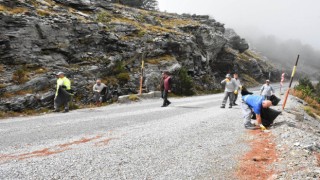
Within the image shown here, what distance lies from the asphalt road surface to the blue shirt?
2.58 feet

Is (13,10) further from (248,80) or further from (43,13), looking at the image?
(248,80)

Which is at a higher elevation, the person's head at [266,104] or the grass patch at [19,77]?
the person's head at [266,104]

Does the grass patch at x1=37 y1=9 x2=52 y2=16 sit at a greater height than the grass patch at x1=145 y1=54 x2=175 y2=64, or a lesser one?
greater

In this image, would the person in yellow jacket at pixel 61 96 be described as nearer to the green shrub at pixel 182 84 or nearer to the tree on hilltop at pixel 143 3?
the green shrub at pixel 182 84

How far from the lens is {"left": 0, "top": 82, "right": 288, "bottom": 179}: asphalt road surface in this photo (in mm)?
5418

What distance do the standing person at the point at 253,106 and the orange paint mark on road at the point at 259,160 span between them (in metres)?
1.18

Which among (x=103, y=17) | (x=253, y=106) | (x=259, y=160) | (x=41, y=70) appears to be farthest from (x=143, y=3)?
(x=259, y=160)

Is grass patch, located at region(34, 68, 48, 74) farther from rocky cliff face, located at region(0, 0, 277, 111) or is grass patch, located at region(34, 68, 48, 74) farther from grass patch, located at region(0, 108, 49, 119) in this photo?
grass patch, located at region(0, 108, 49, 119)

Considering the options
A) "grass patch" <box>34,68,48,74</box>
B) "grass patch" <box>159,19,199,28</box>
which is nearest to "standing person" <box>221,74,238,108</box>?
"grass patch" <box>34,68,48,74</box>

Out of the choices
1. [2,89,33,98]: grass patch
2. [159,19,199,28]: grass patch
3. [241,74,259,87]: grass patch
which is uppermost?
[159,19,199,28]: grass patch

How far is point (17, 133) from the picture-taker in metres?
8.73

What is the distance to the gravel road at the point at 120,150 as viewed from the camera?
5.42 meters

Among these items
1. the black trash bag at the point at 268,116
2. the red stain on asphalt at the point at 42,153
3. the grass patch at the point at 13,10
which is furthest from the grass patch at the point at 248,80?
the red stain on asphalt at the point at 42,153

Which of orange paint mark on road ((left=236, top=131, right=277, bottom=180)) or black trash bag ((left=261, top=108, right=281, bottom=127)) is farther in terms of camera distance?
black trash bag ((left=261, top=108, right=281, bottom=127))
